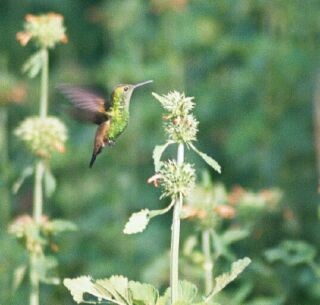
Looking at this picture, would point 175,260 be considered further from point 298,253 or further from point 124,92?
point 298,253

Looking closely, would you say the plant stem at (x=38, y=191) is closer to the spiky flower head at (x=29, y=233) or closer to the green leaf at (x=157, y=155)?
the spiky flower head at (x=29, y=233)

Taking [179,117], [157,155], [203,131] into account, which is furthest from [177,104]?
[203,131]

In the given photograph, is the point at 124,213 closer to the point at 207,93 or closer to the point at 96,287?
the point at 207,93

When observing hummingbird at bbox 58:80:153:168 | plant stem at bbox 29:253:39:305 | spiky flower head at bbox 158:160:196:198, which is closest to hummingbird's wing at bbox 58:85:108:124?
hummingbird at bbox 58:80:153:168

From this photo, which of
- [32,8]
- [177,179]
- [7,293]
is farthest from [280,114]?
[32,8]

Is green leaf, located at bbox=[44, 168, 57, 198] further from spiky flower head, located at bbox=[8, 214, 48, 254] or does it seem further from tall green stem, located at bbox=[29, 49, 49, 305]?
spiky flower head, located at bbox=[8, 214, 48, 254]

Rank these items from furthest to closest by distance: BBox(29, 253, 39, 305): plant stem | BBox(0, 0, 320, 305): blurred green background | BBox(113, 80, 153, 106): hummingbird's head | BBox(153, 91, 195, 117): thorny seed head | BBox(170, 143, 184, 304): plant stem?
BBox(0, 0, 320, 305): blurred green background → BBox(29, 253, 39, 305): plant stem → BBox(113, 80, 153, 106): hummingbird's head → BBox(153, 91, 195, 117): thorny seed head → BBox(170, 143, 184, 304): plant stem

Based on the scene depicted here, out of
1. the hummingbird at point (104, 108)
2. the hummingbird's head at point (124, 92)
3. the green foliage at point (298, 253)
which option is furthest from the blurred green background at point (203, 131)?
the hummingbird's head at point (124, 92)
